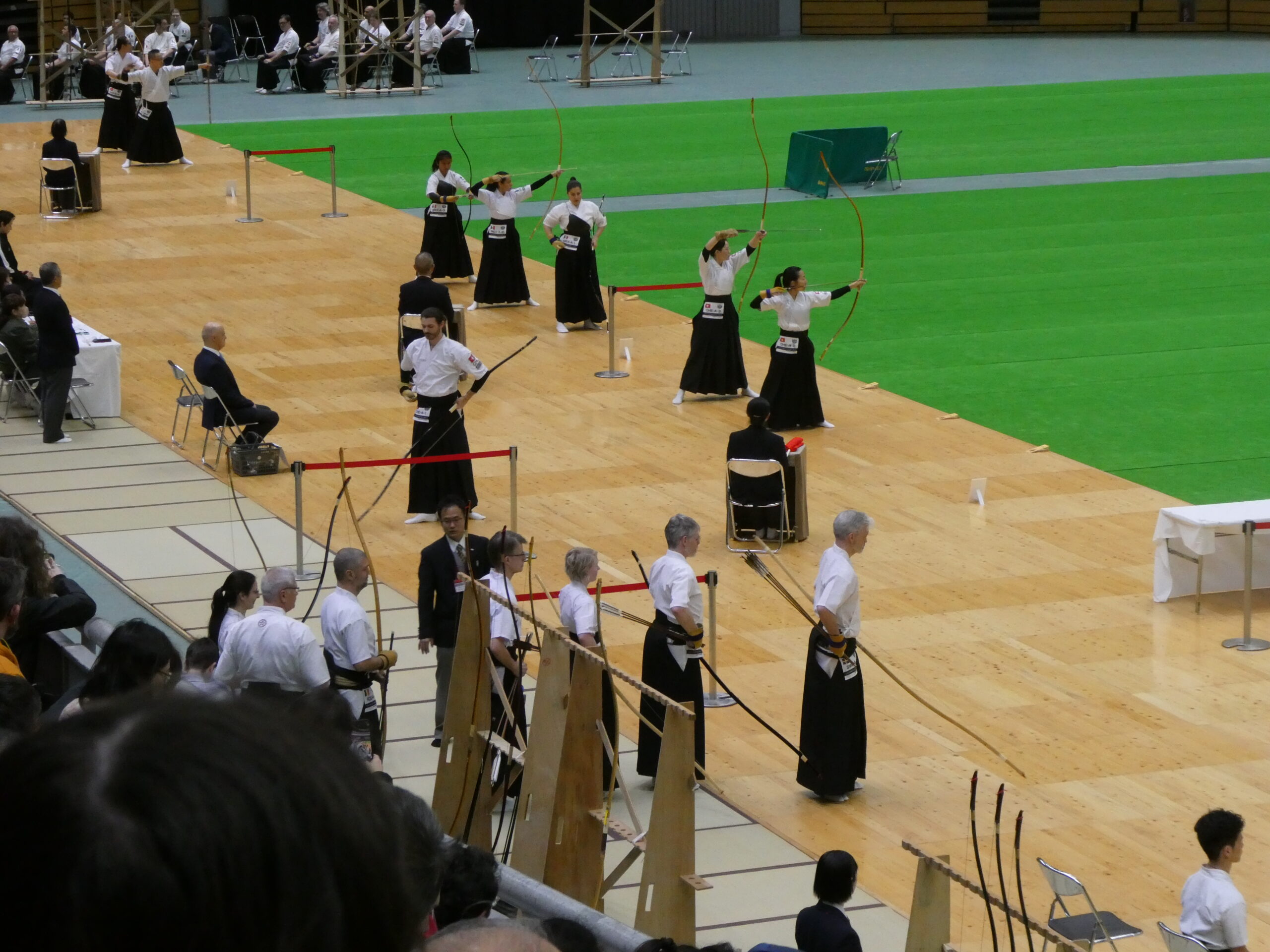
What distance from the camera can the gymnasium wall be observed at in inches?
1684

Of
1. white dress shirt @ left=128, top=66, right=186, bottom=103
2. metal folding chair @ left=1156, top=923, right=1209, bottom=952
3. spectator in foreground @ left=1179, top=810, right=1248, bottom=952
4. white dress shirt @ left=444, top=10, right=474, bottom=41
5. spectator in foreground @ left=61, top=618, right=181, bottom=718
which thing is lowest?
metal folding chair @ left=1156, top=923, right=1209, bottom=952

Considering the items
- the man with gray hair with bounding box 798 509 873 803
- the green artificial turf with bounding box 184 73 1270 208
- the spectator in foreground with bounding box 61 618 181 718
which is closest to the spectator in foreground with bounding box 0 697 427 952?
the spectator in foreground with bounding box 61 618 181 718

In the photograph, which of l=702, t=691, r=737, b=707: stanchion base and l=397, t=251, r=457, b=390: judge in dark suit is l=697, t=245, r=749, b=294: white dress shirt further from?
l=702, t=691, r=737, b=707: stanchion base

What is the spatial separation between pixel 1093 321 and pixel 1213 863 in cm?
1257

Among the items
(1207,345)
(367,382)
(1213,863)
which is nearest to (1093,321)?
(1207,345)

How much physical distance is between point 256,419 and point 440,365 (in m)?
1.75

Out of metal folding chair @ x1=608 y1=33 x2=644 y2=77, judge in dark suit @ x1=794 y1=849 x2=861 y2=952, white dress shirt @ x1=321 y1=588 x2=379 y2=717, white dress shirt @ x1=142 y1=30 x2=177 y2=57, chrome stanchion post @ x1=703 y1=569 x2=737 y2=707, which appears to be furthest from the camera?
metal folding chair @ x1=608 y1=33 x2=644 y2=77

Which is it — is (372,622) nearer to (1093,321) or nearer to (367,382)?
(367,382)

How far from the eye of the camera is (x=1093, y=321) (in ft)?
59.2

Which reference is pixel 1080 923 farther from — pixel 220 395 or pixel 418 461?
pixel 220 395

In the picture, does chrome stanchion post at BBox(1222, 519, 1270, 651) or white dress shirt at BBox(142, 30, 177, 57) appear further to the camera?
white dress shirt at BBox(142, 30, 177, 57)

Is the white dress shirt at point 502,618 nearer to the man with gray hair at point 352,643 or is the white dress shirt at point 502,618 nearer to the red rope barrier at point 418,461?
the man with gray hair at point 352,643

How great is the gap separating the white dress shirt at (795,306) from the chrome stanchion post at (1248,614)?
4658 mm

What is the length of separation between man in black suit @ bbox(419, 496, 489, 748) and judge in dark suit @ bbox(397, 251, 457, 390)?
6.33m
